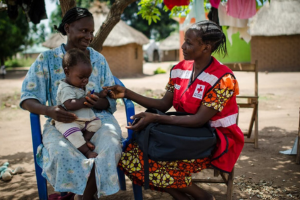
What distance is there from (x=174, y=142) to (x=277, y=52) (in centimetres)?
1694

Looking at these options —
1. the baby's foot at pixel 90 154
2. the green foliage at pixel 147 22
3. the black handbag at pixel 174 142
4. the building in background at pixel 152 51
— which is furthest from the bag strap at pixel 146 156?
the building in background at pixel 152 51

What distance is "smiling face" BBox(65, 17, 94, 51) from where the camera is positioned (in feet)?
8.04

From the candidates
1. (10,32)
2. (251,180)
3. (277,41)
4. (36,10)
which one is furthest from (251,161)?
(10,32)

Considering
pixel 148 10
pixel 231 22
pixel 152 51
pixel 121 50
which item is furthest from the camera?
pixel 152 51

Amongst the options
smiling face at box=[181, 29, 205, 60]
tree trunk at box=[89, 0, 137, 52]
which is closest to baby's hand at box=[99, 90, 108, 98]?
smiling face at box=[181, 29, 205, 60]

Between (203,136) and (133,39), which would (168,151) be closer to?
(203,136)

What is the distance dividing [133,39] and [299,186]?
1543 centimetres

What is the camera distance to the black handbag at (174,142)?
1.97m

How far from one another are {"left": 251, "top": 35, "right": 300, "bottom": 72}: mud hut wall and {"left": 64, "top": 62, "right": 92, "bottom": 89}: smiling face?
16097mm

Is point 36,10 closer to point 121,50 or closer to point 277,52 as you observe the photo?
point 121,50

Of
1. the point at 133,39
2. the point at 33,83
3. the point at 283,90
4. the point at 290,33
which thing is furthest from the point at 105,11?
the point at 33,83

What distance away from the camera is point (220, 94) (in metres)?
2.10

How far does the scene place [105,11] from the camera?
19.8m

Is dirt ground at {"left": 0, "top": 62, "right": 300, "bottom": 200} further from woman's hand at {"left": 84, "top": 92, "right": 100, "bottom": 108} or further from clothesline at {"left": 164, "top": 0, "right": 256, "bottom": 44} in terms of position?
clothesline at {"left": 164, "top": 0, "right": 256, "bottom": 44}
